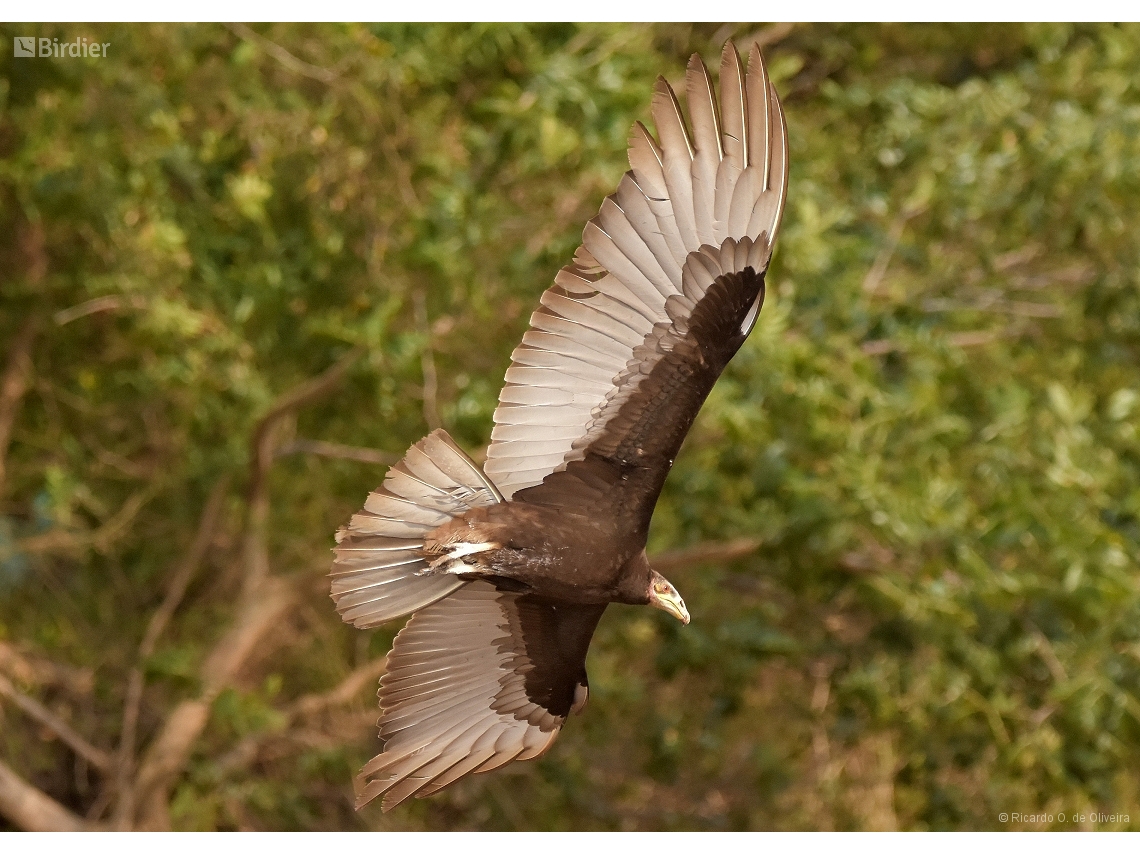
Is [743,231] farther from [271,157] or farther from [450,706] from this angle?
[271,157]

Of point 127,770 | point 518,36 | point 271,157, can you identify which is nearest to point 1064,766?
point 518,36

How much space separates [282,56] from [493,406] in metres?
1.64

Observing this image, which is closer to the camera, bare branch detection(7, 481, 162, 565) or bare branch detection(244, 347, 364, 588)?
bare branch detection(244, 347, 364, 588)

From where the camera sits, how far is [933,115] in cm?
659

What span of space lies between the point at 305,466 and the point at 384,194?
→ 1.82 m

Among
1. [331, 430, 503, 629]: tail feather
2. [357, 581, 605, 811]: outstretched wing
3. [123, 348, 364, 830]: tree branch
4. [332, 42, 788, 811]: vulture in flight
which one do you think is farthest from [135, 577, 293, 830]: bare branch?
[331, 430, 503, 629]: tail feather

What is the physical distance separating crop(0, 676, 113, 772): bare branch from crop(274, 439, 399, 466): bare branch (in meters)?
1.58

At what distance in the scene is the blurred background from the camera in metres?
5.59

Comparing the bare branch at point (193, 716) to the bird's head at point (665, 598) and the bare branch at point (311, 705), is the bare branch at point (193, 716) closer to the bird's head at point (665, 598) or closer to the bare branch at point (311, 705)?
the bare branch at point (311, 705)

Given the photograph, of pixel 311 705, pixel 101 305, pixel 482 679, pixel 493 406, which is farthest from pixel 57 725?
pixel 482 679

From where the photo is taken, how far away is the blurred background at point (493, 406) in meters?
5.59

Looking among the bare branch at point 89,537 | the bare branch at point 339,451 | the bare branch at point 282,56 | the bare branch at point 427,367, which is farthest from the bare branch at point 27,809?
the bare branch at point 282,56

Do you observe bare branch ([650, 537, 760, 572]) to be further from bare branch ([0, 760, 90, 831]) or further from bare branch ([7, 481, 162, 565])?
bare branch ([0, 760, 90, 831])

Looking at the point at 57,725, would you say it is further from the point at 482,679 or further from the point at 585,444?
the point at 585,444
